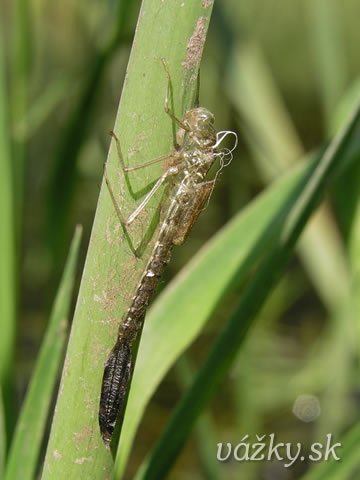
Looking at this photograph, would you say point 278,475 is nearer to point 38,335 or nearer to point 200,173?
point 38,335

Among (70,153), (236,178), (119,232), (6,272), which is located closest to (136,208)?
(119,232)

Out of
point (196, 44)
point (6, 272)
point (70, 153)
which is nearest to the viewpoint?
point (196, 44)

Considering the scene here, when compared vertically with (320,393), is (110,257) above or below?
above

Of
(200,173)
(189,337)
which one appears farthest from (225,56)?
(189,337)

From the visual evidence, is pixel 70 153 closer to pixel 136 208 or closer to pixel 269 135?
pixel 269 135

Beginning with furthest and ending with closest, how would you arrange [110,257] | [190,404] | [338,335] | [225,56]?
1. [338,335]
2. [225,56]
3. [190,404]
4. [110,257]

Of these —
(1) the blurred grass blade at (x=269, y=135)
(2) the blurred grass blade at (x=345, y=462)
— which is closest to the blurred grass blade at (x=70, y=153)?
(1) the blurred grass blade at (x=269, y=135)

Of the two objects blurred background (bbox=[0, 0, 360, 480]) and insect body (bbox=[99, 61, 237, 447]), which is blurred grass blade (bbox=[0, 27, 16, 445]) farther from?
insect body (bbox=[99, 61, 237, 447])
